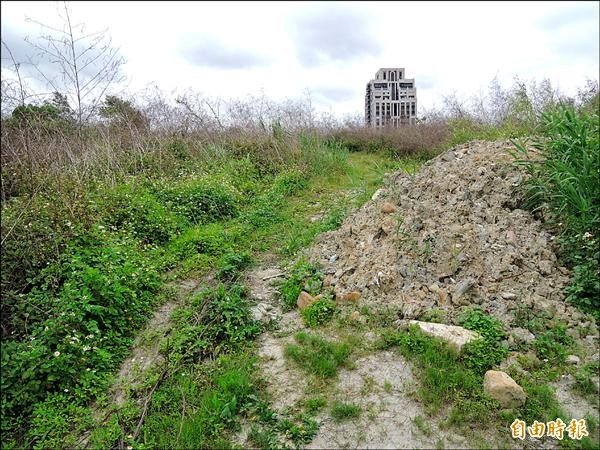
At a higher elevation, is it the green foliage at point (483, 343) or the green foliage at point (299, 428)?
the green foliage at point (483, 343)

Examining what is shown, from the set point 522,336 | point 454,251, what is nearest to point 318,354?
point 522,336

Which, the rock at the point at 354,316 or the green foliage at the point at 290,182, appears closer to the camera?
the rock at the point at 354,316

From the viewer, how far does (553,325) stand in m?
2.73

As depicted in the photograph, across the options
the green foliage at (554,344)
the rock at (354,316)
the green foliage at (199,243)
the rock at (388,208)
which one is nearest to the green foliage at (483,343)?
the green foliage at (554,344)

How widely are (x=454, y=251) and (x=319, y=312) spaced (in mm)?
1251

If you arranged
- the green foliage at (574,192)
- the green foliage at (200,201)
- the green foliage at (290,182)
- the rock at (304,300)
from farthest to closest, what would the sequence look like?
1. the green foliage at (290,182)
2. the green foliage at (200,201)
3. the rock at (304,300)
4. the green foliage at (574,192)

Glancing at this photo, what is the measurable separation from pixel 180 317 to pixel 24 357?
3.76ft

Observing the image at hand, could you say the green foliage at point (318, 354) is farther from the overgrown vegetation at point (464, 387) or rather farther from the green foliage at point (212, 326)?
the green foliage at point (212, 326)

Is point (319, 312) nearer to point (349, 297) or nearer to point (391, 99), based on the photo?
point (349, 297)

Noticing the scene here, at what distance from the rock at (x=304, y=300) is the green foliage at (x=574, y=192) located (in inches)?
74.7

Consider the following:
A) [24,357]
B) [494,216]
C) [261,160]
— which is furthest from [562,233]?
[261,160]

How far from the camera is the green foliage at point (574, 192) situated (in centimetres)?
290

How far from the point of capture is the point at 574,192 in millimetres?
3123

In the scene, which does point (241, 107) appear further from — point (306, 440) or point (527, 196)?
point (306, 440)
